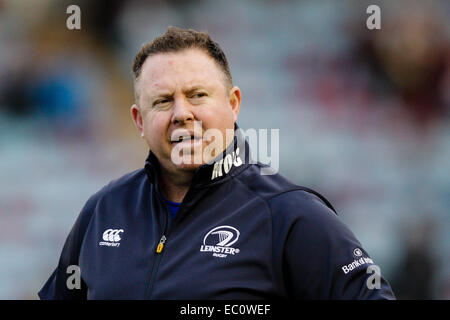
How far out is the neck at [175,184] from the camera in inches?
91.3

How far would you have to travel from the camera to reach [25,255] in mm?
5191

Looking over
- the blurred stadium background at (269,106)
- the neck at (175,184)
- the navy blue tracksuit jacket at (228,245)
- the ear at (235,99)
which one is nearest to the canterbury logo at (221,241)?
the navy blue tracksuit jacket at (228,245)

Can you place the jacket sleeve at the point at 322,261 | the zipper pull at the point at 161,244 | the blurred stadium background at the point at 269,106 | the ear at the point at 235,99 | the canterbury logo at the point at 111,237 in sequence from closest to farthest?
the jacket sleeve at the point at 322,261 < the zipper pull at the point at 161,244 < the canterbury logo at the point at 111,237 < the ear at the point at 235,99 < the blurred stadium background at the point at 269,106

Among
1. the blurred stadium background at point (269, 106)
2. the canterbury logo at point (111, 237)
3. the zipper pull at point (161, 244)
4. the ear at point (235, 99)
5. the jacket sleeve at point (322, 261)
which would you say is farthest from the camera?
the blurred stadium background at point (269, 106)

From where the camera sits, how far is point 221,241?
2.10m

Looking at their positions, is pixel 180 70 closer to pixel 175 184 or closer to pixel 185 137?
pixel 185 137

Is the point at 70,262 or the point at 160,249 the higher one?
the point at 160,249

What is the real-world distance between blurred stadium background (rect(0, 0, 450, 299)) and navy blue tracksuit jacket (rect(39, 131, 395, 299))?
2955 millimetres

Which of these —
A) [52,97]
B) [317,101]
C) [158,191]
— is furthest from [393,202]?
[158,191]

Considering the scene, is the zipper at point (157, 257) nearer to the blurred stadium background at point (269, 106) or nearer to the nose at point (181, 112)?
the nose at point (181, 112)

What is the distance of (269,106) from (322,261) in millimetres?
3480

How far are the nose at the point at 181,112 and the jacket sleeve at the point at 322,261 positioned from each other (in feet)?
1.47

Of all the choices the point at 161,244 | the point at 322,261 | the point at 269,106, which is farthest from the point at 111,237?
the point at 269,106

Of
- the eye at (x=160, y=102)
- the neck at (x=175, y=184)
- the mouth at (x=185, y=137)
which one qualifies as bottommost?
the neck at (x=175, y=184)
